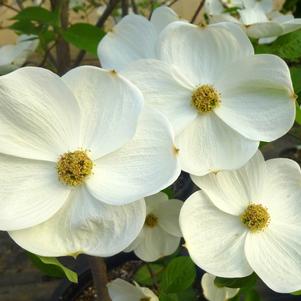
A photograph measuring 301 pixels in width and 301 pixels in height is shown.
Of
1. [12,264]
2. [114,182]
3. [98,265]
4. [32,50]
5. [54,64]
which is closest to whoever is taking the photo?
[114,182]

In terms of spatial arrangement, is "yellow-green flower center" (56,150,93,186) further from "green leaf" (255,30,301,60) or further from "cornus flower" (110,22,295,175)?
"green leaf" (255,30,301,60)

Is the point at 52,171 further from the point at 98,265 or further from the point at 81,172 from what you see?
the point at 98,265

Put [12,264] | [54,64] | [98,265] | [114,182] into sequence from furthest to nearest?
[12,264] → [54,64] → [98,265] → [114,182]

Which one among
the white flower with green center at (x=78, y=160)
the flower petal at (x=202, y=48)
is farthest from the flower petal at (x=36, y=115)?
the flower petal at (x=202, y=48)

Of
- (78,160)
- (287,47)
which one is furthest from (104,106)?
(287,47)

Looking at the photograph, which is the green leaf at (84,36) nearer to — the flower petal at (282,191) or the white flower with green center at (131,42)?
the white flower with green center at (131,42)

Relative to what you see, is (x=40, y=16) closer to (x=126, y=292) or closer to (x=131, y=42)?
(x=131, y=42)

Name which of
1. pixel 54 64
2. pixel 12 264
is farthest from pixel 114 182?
pixel 12 264
